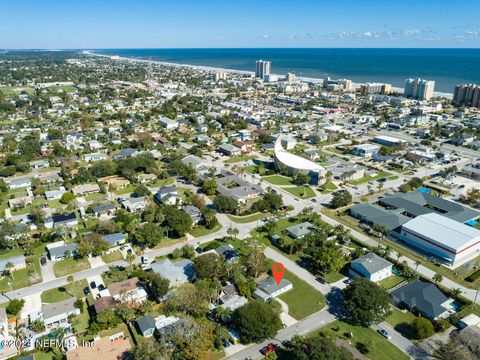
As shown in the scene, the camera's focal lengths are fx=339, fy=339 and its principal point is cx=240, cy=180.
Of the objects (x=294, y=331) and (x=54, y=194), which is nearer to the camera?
(x=294, y=331)

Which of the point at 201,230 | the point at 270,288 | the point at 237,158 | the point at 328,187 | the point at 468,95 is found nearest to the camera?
the point at 270,288

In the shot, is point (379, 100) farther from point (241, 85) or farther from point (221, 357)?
point (221, 357)

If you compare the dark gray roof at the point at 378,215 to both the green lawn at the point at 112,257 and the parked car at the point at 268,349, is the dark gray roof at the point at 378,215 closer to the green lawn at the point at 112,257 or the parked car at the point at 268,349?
the parked car at the point at 268,349

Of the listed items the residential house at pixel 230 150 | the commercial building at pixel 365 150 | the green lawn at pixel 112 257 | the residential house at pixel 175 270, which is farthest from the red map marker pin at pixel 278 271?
the commercial building at pixel 365 150

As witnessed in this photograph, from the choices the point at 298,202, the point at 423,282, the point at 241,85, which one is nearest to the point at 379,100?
the point at 241,85

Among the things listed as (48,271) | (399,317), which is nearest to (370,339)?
(399,317)

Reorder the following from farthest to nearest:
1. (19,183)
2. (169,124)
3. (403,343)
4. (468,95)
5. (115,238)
Answer: (468,95) < (169,124) < (19,183) < (115,238) < (403,343)

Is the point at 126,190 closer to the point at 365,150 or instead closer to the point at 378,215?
the point at 378,215
